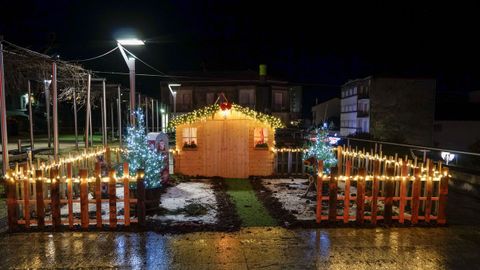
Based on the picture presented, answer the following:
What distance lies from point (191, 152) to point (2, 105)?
6.03 metres

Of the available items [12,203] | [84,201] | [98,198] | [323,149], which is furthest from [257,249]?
[323,149]

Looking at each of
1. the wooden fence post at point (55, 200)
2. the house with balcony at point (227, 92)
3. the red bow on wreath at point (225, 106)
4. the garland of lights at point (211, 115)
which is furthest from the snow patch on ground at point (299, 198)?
the house with balcony at point (227, 92)

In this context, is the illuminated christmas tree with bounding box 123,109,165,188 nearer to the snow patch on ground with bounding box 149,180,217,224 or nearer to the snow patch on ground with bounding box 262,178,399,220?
the snow patch on ground with bounding box 149,180,217,224

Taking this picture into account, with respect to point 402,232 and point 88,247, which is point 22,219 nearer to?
point 88,247

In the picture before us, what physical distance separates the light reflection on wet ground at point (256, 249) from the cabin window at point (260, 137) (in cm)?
619

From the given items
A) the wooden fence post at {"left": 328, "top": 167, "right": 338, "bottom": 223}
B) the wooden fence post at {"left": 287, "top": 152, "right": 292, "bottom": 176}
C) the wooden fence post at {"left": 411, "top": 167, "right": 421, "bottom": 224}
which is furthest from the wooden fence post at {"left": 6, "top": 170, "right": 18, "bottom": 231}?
the wooden fence post at {"left": 287, "top": 152, "right": 292, "bottom": 176}

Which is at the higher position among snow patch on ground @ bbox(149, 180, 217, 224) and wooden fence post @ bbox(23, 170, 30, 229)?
wooden fence post @ bbox(23, 170, 30, 229)

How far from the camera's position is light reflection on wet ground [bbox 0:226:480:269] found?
5.02 meters

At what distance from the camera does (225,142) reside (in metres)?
12.2

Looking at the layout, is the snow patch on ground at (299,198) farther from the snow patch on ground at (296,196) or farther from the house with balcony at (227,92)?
the house with balcony at (227,92)

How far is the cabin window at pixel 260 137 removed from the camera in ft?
40.8

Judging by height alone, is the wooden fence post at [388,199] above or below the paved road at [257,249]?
above

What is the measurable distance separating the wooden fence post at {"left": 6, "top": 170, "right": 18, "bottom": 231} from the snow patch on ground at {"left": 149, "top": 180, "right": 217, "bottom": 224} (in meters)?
2.44

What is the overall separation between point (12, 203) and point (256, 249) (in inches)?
175
